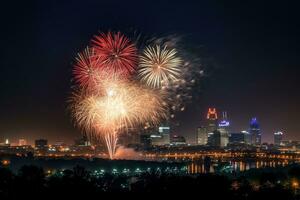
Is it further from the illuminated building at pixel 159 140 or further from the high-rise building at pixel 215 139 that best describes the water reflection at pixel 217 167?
the high-rise building at pixel 215 139

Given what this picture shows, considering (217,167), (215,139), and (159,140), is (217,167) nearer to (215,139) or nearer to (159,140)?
(159,140)

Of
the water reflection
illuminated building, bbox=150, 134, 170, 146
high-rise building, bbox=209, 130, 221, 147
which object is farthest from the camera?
high-rise building, bbox=209, 130, 221, 147

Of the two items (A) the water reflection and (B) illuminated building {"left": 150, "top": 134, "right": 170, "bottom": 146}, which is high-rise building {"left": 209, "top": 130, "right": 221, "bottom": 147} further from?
(A) the water reflection

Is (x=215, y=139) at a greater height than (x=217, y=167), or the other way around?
(x=215, y=139)

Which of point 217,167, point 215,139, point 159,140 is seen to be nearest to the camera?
point 217,167

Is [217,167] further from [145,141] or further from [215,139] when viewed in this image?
[215,139]

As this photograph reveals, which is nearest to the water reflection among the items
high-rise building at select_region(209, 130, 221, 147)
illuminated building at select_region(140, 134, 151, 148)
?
illuminated building at select_region(140, 134, 151, 148)

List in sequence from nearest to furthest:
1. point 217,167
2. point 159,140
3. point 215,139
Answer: point 217,167 → point 159,140 → point 215,139

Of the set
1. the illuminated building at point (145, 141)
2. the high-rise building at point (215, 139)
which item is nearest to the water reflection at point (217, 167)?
the illuminated building at point (145, 141)

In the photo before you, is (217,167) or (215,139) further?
(215,139)

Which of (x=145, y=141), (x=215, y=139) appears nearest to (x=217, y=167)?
(x=145, y=141)

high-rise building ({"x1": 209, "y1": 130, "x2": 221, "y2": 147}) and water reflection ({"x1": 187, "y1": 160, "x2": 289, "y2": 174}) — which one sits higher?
high-rise building ({"x1": 209, "y1": 130, "x2": 221, "y2": 147})

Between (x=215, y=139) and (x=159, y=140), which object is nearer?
(x=159, y=140)

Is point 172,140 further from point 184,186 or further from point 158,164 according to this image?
point 184,186
